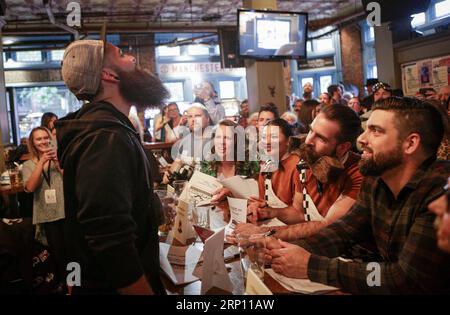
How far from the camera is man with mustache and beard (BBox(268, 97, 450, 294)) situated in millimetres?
1245

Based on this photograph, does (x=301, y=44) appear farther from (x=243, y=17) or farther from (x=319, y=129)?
(x=319, y=129)

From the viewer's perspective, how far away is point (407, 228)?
138 centimetres

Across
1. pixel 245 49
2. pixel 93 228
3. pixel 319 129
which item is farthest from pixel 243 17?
pixel 93 228

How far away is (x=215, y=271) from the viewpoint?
1.33 m

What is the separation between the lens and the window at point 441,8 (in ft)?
28.3

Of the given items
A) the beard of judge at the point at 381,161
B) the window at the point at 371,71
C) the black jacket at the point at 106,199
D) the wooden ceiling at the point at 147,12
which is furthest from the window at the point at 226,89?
the black jacket at the point at 106,199

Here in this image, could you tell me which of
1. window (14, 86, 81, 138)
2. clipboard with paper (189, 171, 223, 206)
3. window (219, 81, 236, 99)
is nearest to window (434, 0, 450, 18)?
window (219, 81, 236, 99)

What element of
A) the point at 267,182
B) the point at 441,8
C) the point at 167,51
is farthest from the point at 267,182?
the point at 167,51

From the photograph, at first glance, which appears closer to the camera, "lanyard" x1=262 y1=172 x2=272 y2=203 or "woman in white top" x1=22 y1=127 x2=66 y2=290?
"lanyard" x1=262 y1=172 x2=272 y2=203

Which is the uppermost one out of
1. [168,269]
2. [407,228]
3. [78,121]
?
[78,121]

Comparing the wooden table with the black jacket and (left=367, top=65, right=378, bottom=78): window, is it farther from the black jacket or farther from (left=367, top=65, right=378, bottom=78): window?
(left=367, top=65, right=378, bottom=78): window

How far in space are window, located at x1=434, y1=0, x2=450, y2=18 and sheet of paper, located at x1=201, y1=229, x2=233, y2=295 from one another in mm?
9184

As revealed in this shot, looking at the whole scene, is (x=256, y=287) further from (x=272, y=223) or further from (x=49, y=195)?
(x=49, y=195)
